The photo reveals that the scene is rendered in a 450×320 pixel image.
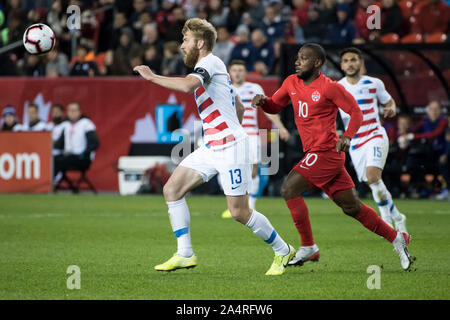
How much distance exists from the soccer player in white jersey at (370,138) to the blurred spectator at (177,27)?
35.3 feet

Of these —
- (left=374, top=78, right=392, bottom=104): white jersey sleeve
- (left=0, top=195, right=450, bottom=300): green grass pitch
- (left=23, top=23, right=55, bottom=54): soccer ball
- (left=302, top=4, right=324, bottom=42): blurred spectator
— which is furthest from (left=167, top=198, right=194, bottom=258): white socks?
(left=302, top=4, right=324, bottom=42): blurred spectator

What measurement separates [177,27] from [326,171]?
Result: 1409cm

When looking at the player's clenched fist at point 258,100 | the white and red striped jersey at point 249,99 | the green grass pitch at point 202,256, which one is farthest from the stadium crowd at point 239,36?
the player's clenched fist at point 258,100

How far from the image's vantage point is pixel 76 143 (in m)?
18.7

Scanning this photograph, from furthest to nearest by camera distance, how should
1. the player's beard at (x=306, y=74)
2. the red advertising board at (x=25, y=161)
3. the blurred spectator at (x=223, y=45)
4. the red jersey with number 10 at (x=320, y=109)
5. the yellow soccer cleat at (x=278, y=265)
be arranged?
the blurred spectator at (x=223, y=45)
the red advertising board at (x=25, y=161)
the player's beard at (x=306, y=74)
the red jersey with number 10 at (x=320, y=109)
the yellow soccer cleat at (x=278, y=265)

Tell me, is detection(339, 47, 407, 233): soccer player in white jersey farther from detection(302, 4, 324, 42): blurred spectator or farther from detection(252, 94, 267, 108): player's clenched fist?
detection(302, 4, 324, 42): blurred spectator

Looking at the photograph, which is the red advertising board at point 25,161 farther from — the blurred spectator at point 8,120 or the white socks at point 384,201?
the white socks at point 384,201

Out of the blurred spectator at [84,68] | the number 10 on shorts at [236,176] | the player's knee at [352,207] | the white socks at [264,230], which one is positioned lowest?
the white socks at [264,230]

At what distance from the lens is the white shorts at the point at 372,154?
10.8 meters

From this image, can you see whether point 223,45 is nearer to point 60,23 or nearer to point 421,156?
point 60,23

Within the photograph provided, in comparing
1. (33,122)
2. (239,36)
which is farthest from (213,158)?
(239,36)

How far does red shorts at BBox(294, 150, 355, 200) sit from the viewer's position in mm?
8078
